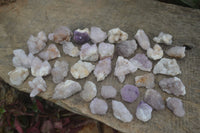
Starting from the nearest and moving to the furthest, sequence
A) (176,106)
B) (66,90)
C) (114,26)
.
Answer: (176,106) < (66,90) < (114,26)

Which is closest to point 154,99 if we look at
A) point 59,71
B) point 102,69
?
point 102,69

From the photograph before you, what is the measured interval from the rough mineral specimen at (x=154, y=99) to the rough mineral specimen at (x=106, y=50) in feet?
1.03

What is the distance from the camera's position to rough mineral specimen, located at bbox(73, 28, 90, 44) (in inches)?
45.3

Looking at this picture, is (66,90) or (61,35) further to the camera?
(61,35)

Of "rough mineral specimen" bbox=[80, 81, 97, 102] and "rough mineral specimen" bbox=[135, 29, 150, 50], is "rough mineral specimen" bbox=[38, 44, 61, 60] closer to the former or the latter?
"rough mineral specimen" bbox=[80, 81, 97, 102]

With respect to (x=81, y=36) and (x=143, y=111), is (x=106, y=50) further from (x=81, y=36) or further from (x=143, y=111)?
(x=143, y=111)

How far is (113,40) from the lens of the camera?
3.81 ft

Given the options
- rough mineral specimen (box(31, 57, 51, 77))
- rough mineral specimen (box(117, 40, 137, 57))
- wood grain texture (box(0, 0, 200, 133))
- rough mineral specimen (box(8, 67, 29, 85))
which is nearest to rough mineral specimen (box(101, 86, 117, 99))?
wood grain texture (box(0, 0, 200, 133))

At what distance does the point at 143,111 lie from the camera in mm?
884

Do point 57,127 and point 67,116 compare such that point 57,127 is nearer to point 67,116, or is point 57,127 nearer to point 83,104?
point 67,116

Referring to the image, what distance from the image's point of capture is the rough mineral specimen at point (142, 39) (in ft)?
3.64

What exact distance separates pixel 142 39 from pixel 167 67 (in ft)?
0.74

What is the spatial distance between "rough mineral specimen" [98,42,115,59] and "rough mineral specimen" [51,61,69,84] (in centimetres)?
22

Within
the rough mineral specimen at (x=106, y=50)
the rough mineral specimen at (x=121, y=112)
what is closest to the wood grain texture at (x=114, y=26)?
the rough mineral specimen at (x=121, y=112)
